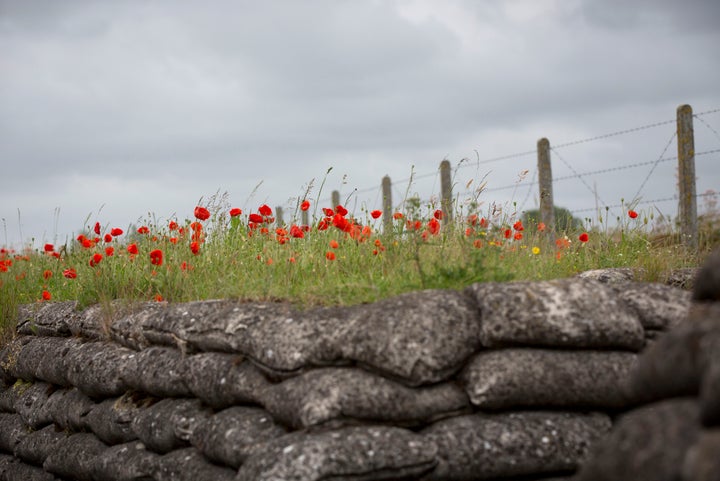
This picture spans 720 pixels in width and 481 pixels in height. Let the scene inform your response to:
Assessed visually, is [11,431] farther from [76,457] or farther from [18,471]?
[76,457]

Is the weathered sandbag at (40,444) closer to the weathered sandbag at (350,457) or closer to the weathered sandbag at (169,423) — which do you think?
the weathered sandbag at (169,423)

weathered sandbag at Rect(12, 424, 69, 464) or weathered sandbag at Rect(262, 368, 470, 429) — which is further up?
weathered sandbag at Rect(262, 368, 470, 429)

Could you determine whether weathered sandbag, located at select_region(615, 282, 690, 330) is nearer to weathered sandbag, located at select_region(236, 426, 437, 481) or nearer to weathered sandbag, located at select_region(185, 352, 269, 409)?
weathered sandbag, located at select_region(236, 426, 437, 481)

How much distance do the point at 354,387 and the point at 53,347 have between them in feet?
13.1

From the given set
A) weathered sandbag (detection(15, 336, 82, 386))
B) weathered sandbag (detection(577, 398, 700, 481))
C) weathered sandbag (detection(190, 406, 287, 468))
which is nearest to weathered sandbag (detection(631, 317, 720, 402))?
weathered sandbag (detection(577, 398, 700, 481))

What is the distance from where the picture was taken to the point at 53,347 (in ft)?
22.1

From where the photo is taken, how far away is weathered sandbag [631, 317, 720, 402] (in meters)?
2.46

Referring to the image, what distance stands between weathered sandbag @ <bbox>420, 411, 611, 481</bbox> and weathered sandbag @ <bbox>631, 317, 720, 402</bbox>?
0.95 metres

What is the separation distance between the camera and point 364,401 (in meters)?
3.60

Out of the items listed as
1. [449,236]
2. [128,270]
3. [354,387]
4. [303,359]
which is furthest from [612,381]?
[128,270]

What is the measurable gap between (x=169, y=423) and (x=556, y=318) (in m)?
2.33

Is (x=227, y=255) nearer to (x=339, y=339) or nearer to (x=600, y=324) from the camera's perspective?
(x=339, y=339)

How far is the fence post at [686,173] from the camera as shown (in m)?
9.24

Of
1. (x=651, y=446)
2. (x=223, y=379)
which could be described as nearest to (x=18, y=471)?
(x=223, y=379)
